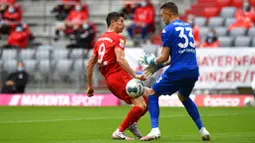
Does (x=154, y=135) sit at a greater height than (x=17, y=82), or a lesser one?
greater

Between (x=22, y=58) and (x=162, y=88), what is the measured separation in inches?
694

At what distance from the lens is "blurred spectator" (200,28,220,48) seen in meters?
27.4

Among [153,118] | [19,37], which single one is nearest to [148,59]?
[153,118]

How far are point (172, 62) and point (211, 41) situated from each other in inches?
595

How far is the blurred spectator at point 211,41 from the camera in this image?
27391 mm

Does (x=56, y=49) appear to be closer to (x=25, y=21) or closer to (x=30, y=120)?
(x=25, y=21)

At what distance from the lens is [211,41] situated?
27.5 metres

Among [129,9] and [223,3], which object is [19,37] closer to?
[129,9]

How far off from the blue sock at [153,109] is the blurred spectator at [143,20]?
57.3 ft

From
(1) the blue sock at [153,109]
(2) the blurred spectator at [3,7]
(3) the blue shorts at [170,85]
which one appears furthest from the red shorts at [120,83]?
(2) the blurred spectator at [3,7]

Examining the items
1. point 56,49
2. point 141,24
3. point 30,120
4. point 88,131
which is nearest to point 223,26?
point 141,24

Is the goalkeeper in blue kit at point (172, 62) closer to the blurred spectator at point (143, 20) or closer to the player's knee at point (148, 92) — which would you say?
the player's knee at point (148, 92)

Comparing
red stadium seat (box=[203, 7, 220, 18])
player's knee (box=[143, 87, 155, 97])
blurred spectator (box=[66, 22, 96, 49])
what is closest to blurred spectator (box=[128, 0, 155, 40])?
blurred spectator (box=[66, 22, 96, 49])

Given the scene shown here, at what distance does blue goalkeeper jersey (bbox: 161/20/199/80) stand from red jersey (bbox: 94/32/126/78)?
0.94m
